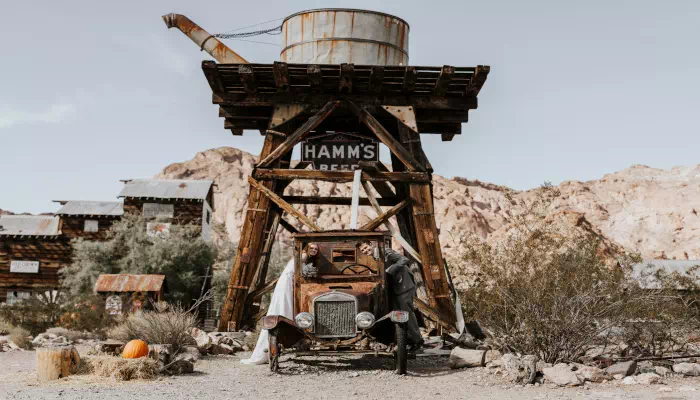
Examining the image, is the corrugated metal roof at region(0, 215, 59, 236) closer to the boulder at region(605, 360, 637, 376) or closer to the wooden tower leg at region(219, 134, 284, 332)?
the wooden tower leg at region(219, 134, 284, 332)

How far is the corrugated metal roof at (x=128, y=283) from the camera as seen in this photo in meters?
27.6

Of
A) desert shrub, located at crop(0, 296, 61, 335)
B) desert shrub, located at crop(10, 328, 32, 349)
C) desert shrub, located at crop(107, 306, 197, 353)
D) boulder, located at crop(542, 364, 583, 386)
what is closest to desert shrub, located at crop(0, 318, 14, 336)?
desert shrub, located at crop(0, 296, 61, 335)

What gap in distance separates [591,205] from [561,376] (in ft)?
231

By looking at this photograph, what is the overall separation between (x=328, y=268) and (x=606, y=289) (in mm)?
4582

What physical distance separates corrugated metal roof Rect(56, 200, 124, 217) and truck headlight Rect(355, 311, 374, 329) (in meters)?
39.3

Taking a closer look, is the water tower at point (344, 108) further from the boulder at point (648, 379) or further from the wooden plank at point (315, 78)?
the boulder at point (648, 379)

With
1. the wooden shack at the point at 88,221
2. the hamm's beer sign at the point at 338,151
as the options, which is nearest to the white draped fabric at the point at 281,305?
the hamm's beer sign at the point at 338,151

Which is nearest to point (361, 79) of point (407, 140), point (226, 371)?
point (407, 140)

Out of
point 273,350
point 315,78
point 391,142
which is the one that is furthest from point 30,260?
point 273,350

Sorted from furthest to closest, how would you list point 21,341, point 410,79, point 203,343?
point 21,341 → point 410,79 → point 203,343

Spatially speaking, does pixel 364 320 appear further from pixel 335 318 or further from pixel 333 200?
pixel 333 200

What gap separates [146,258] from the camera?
39.4m

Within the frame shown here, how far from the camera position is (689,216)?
218ft

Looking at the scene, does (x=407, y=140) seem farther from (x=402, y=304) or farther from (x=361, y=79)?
(x=402, y=304)
